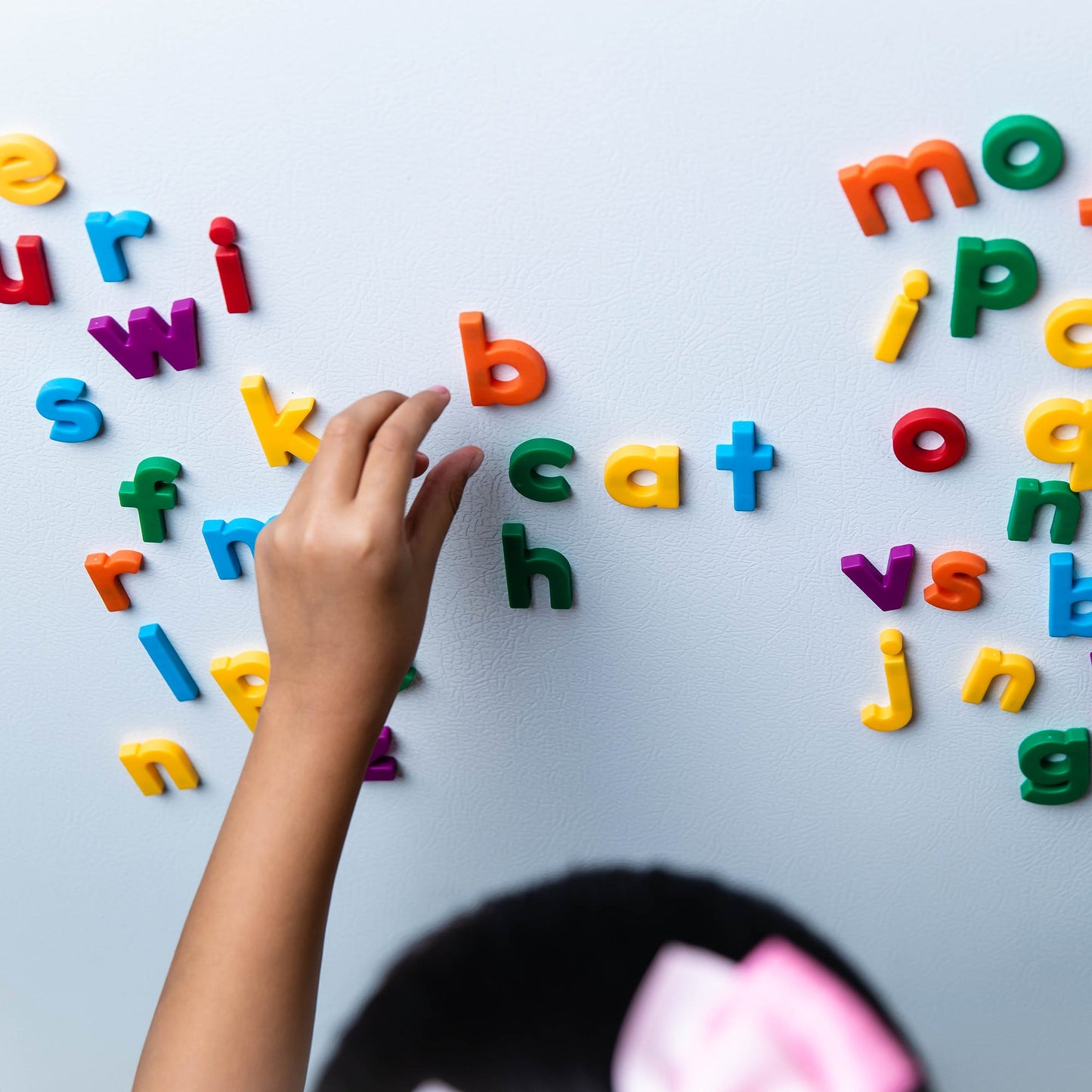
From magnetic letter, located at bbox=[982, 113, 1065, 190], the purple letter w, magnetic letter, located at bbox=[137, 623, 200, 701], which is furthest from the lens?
magnetic letter, located at bbox=[137, 623, 200, 701]

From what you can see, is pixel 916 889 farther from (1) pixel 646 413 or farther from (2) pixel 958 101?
(2) pixel 958 101

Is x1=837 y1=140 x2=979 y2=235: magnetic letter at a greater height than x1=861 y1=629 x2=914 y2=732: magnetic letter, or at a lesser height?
greater

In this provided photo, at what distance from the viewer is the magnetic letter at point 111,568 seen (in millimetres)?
692

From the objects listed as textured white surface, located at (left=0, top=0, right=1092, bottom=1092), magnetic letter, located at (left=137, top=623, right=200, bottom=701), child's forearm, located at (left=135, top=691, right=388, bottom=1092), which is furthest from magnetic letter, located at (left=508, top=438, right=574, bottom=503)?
magnetic letter, located at (left=137, top=623, right=200, bottom=701)

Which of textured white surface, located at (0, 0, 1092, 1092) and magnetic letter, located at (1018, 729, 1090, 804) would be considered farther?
magnetic letter, located at (1018, 729, 1090, 804)

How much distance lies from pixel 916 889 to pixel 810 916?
7 cm

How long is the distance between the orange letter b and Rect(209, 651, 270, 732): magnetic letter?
0.77 feet

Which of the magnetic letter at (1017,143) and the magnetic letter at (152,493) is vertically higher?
the magnetic letter at (1017,143)

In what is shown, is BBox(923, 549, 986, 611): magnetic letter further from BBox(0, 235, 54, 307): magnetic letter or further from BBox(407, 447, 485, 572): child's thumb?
BBox(0, 235, 54, 307): magnetic letter

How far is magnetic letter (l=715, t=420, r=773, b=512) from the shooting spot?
61 centimetres

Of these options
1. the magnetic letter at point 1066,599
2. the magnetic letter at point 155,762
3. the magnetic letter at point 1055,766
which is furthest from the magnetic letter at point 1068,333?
the magnetic letter at point 155,762

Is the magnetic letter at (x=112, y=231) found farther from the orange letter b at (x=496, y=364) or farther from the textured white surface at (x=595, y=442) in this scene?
the orange letter b at (x=496, y=364)

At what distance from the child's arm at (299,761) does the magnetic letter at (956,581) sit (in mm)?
284

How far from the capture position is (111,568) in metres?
0.69
